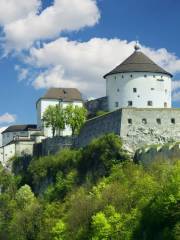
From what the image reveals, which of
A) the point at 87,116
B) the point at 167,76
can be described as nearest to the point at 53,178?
the point at 87,116

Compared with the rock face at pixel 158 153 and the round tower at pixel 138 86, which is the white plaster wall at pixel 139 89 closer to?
the round tower at pixel 138 86

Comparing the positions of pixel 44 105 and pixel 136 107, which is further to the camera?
pixel 44 105

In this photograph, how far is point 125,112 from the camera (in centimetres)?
6519

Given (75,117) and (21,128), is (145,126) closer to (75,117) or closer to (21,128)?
(75,117)

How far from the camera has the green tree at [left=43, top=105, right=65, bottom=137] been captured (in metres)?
80.7

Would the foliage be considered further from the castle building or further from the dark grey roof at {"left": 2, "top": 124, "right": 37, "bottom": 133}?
the dark grey roof at {"left": 2, "top": 124, "right": 37, "bottom": 133}

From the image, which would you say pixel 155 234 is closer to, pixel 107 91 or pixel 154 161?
pixel 154 161

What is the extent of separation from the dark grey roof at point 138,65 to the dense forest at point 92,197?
1051 cm

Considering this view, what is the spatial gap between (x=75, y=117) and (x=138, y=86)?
27.6 ft

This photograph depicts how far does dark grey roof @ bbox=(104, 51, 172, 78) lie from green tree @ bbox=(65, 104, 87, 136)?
5119 millimetres

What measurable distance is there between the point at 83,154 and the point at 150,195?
17113 millimetres

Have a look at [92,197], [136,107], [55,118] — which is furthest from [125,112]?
[55,118]

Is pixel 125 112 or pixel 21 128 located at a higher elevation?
pixel 125 112

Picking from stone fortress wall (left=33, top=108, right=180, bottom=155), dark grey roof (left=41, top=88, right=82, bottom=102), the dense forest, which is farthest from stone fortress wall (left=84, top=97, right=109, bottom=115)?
stone fortress wall (left=33, top=108, right=180, bottom=155)
